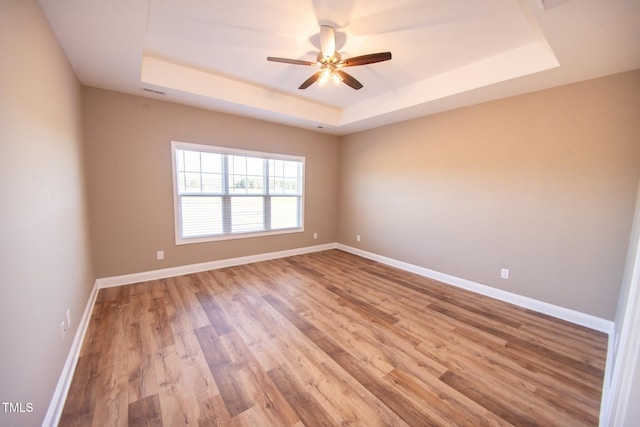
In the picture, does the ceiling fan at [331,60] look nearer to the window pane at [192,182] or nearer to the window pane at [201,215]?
the window pane at [192,182]

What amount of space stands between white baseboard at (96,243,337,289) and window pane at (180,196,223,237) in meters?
0.51

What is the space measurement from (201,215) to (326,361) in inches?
117

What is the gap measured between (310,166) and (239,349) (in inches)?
144

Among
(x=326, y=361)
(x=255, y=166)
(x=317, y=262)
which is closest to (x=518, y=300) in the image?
(x=326, y=361)

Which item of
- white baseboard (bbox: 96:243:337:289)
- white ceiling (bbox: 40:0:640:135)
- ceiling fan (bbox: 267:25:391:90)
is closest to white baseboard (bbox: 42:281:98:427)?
white baseboard (bbox: 96:243:337:289)

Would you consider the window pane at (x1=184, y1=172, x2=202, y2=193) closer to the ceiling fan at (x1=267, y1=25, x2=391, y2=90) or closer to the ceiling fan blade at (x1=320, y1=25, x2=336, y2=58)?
the ceiling fan at (x1=267, y1=25, x2=391, y2=90)

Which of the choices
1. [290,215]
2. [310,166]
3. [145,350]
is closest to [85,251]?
[145,350]

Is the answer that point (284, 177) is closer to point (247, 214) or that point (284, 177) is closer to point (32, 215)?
point (247, 214)

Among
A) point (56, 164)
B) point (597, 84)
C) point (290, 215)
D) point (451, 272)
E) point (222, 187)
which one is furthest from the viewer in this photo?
point (290, 215)

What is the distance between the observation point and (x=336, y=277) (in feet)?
12.5

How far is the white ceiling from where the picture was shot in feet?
5.82

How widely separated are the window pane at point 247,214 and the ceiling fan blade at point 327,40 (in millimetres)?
2743

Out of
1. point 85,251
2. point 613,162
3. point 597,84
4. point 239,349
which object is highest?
point 597,84

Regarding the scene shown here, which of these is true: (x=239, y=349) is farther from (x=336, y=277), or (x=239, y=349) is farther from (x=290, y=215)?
(x=290, y=215)
